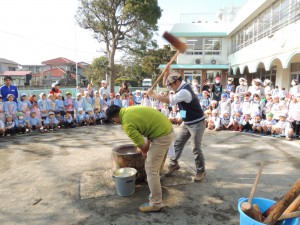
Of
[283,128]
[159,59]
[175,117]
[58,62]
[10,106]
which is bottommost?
[283,128]

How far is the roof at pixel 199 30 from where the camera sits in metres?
20.1

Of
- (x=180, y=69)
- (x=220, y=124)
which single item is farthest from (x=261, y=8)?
(x=220, y=124)

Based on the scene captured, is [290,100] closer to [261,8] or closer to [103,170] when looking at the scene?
[103,170]

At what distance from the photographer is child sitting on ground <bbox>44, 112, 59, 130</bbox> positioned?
8.82 meters

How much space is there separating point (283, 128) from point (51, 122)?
806 cm

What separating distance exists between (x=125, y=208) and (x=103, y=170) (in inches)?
58.2

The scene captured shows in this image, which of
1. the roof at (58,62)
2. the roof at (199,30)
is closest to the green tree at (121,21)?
the roof at (199,30)

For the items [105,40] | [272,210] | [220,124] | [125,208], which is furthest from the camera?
[105,40]

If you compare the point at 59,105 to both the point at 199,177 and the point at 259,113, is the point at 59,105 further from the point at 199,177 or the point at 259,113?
the point at 259,113

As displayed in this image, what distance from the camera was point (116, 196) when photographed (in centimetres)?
380

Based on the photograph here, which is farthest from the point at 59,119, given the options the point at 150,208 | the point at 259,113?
the point at 259,113

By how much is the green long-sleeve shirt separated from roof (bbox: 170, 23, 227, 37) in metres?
18.2

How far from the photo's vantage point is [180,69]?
2055 cm

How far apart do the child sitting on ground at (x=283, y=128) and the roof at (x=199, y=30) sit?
14.0 m
